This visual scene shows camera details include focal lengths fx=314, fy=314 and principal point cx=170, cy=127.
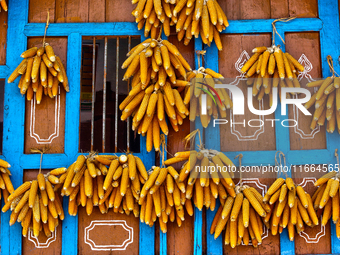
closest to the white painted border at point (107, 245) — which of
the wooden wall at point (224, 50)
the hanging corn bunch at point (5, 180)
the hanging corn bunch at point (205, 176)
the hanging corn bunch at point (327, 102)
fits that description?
the wooden wall at point (224, 50)

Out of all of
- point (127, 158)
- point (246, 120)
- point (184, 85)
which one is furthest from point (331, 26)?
point (127, 158)

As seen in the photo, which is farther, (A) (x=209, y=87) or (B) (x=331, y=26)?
(B) (x=331, y=26)

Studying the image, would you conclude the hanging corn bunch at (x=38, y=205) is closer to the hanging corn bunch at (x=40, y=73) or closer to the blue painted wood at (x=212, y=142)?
the hanging corn bunch at (x=40, y=73)

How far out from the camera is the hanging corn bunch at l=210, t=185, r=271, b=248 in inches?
135

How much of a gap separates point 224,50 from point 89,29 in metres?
1.77

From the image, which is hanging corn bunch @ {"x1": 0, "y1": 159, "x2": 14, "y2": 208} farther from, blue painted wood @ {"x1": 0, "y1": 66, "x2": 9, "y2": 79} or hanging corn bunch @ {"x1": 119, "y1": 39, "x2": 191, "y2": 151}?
hanging corn bunch @ {"x1": 119, "y1": 39, "x2": 191, "y2": 151}

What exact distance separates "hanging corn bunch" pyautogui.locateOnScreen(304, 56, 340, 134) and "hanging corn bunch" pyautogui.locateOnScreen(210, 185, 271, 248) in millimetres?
1159

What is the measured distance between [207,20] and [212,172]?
1.79 metres

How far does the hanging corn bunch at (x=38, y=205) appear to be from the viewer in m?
3.44

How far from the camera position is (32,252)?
12.3 feet

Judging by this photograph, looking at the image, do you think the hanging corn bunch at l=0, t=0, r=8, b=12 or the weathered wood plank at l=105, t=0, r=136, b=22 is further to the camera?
the weathered wood plank at l=105, t=0, r=136, b=22

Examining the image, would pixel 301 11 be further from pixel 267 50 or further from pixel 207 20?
pixel 207 20

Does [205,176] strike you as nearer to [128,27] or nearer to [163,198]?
[163,198]

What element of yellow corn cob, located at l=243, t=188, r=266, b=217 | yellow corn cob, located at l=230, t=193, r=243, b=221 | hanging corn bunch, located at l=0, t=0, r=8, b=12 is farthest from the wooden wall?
yellow corn cob, located at l=230, t=193, r=243, b=221
